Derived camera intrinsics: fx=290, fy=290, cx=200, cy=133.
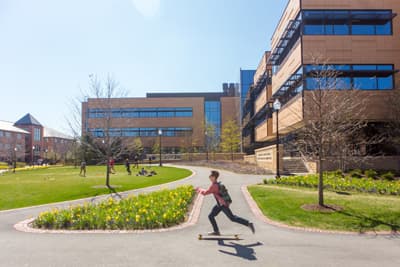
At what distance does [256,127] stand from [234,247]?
43.9 m

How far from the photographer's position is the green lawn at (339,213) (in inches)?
299

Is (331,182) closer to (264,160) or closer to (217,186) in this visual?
(217,186)

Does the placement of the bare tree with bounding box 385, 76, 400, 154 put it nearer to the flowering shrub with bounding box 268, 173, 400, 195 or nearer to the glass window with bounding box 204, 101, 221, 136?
the flowering shrub with bounding box 268, 173, 400, 195

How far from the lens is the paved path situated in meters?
5.22

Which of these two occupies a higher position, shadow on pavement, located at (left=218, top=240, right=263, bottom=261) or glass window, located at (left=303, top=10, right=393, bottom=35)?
glass window, located at (left=303, top=10, right=393, bottom=35)

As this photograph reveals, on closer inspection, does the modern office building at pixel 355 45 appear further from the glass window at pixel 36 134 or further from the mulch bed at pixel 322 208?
the glass window at pixel 36 134

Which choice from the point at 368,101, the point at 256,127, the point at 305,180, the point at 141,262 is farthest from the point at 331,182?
the point at 256,127

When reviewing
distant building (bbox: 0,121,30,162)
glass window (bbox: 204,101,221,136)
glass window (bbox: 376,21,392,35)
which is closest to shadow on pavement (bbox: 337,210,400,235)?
glass window (bbox: 376,21,392,35)

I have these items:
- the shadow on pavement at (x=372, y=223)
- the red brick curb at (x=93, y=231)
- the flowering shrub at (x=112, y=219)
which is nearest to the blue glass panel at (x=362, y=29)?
the shadow on pavement at (x=372, y=223)

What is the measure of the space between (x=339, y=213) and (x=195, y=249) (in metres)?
5.11

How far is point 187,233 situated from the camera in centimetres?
715

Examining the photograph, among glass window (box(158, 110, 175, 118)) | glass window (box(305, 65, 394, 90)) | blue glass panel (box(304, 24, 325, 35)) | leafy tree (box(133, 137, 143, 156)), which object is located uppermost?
blue glass panel (box(304, 24, 325, 35))

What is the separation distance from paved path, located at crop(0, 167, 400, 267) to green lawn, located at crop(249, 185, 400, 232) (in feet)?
2.85

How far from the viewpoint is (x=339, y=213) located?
870cm
